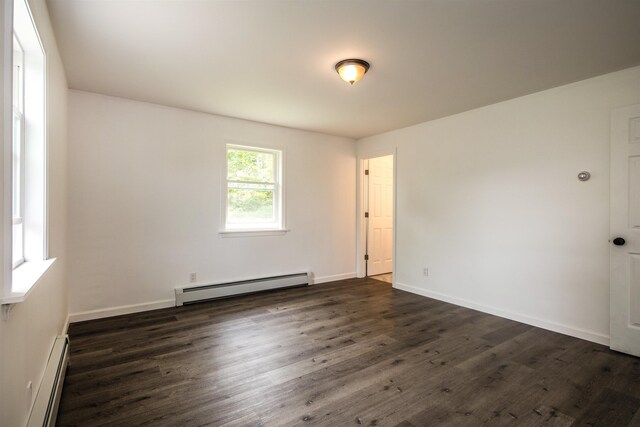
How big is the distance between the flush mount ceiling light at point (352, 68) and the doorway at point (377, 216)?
2.91m

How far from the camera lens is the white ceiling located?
2.02 m

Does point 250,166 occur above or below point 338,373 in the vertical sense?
above

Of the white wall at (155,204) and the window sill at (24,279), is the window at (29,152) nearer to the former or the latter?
the window sill at (24,279)

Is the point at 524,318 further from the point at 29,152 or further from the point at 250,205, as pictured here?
the point at 29,152

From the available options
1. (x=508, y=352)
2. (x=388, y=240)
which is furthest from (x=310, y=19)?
(x=388, y=240)

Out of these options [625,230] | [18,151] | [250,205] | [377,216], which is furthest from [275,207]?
[625,230]

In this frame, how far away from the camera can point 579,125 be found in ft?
10.1

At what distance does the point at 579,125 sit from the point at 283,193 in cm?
356

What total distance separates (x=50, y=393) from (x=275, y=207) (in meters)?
3.44

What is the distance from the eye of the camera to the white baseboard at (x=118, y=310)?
3.43 m

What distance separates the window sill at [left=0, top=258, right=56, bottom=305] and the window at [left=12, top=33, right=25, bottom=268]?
0.20ft

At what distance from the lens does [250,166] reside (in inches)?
182

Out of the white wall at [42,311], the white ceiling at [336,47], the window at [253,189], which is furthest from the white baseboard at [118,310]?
the white ceiling at [336,47]

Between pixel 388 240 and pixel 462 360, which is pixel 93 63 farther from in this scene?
pixel 388 240
